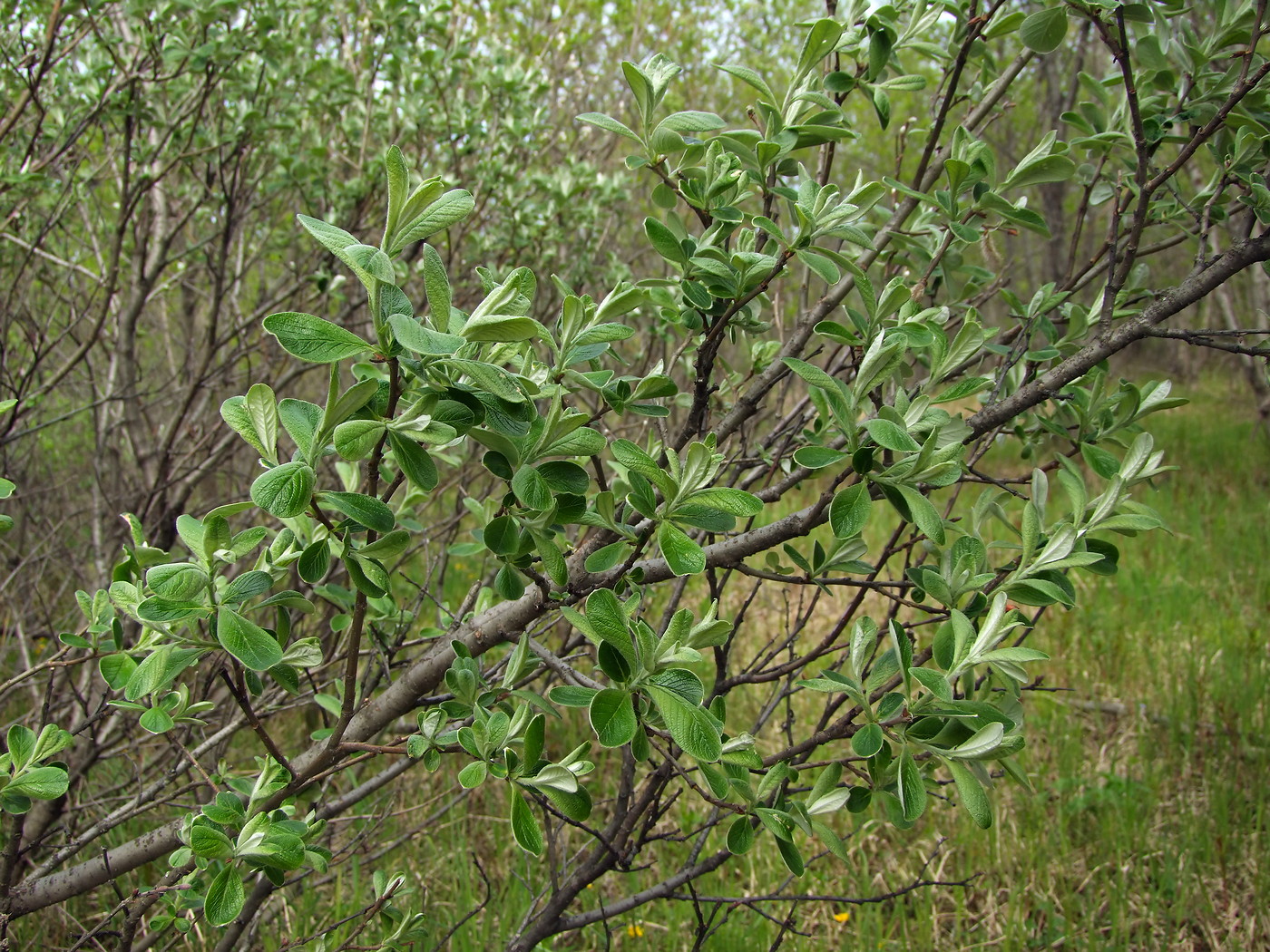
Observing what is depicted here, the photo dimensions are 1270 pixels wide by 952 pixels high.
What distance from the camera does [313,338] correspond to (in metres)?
0.81

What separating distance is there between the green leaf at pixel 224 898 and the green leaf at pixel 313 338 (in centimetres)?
Result: 65

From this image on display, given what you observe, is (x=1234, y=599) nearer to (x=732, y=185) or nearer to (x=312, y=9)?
(x=732, y=185)

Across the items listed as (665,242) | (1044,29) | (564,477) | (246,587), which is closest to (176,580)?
(246,587)

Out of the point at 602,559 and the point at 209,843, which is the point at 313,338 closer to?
the point at 602,559

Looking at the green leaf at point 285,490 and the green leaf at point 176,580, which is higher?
the green leaf at point 285,490

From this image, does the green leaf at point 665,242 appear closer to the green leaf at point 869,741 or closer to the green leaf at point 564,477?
the green leaf at point 564,477

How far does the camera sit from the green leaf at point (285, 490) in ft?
2.55

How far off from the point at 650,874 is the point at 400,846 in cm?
78

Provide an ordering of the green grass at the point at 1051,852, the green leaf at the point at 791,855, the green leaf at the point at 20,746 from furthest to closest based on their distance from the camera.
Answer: the green grass at the point at 1051,852
the green leaf at the point at 20,746
the green leaf at the point at 791,855

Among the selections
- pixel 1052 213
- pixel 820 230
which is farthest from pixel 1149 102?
pixel 1052 213

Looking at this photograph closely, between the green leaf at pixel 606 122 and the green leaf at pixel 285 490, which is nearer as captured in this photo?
the green leaf at pixel 285 490

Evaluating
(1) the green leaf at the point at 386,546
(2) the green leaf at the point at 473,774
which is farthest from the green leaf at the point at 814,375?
(2) the green leaf at the point at 473,774

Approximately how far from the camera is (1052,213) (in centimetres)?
772

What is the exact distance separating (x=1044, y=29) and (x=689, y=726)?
1190mm
